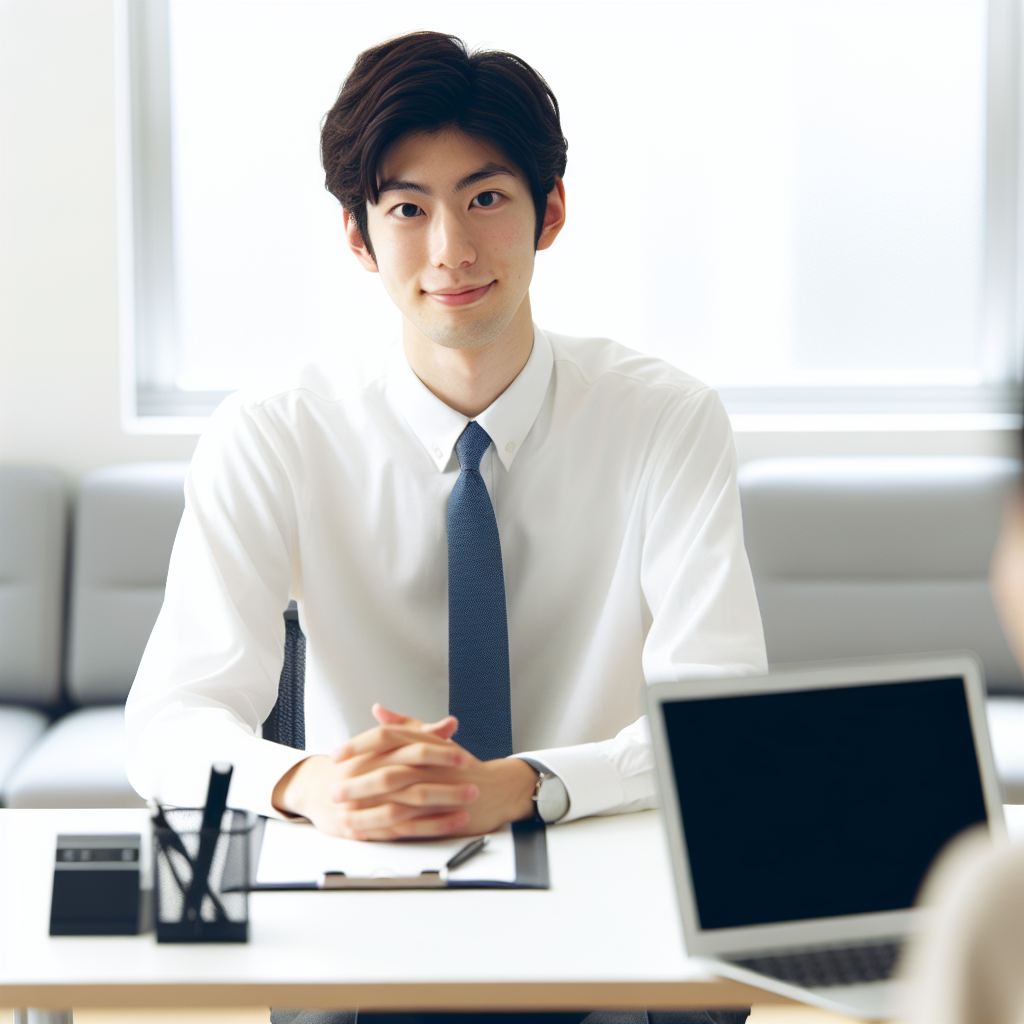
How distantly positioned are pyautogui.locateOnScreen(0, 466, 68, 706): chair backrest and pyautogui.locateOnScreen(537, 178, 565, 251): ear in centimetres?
171

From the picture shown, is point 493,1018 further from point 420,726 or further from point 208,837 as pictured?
point 208,837

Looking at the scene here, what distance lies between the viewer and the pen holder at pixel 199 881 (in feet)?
3.14

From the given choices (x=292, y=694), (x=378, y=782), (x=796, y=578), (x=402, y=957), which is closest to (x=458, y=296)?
(x=292, y=694)

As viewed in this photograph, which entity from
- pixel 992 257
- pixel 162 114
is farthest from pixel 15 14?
pixel 992 257

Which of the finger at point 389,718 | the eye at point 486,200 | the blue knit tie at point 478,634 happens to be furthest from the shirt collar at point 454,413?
the finger at point 389,718

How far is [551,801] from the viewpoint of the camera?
1.21m

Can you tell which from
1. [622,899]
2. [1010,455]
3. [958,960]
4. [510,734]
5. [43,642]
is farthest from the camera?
[43,642]

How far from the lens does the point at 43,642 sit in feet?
9.27

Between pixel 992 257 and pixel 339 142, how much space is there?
2.26 m

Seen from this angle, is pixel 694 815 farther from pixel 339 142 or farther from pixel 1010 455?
pixel 339 142

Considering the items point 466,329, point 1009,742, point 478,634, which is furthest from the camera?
point 1009,742

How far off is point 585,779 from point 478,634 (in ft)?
1.07

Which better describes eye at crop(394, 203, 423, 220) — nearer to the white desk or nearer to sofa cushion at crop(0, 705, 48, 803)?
the white desk

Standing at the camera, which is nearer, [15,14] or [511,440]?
[511,440]
